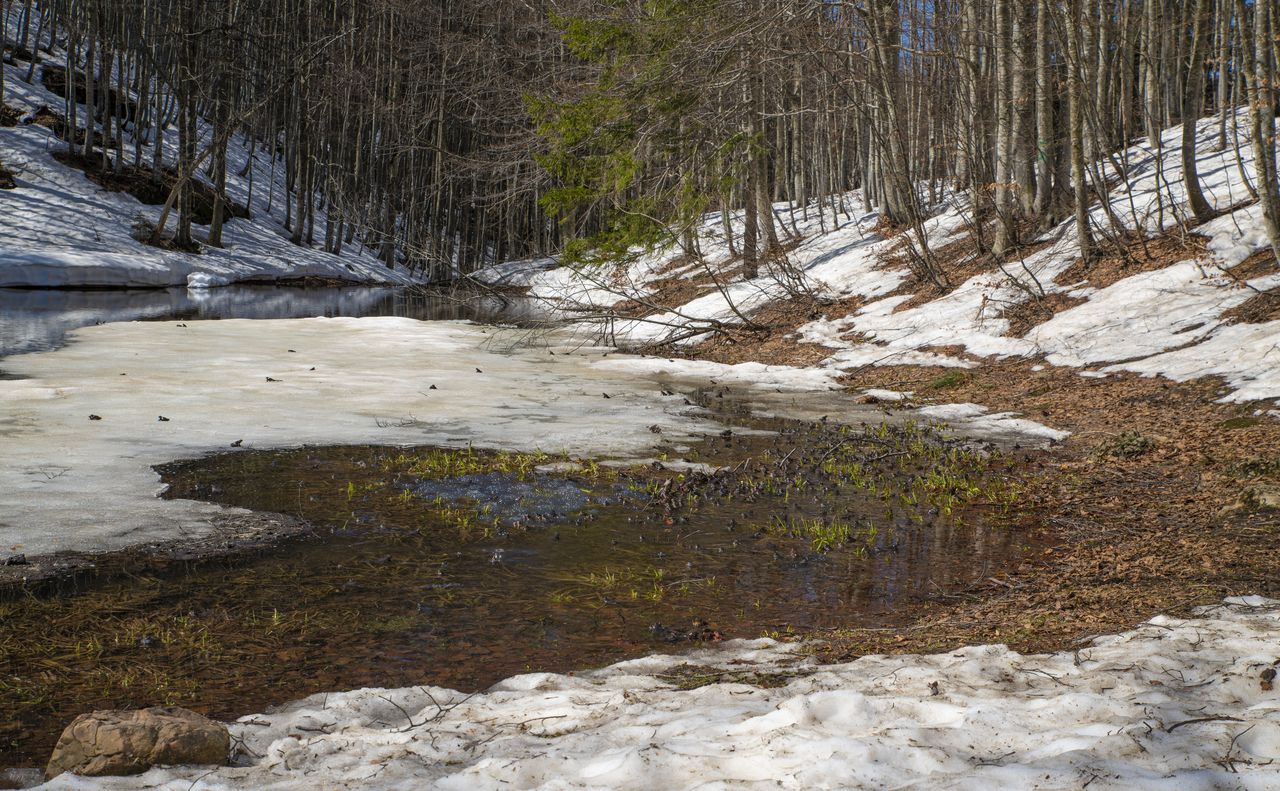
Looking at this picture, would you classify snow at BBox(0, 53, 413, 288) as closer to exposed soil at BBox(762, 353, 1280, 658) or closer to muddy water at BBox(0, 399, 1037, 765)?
muddy water at BBox(0, 399, 1037, 765)

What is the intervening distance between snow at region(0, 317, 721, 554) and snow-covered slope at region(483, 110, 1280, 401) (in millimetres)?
3019

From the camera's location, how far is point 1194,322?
40.0ft

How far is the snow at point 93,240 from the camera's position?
30156 mm

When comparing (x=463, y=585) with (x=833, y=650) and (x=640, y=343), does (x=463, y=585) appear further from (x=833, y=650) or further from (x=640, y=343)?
(x=640, y=343)

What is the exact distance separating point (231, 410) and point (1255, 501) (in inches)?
398

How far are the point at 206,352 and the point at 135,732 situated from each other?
1353 centimetres

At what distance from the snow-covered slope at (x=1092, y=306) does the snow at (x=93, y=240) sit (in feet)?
63.0

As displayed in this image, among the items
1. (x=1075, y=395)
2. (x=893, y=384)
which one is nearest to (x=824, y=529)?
(x=1075, y=395)

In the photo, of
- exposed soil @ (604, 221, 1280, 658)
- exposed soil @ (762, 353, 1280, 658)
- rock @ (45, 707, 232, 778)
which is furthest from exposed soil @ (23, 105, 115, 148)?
rock @ (45, 707, 232, 778)

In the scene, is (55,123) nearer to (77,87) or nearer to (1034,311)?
(77,87)

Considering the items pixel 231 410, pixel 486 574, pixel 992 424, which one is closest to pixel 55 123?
pixel 231 410

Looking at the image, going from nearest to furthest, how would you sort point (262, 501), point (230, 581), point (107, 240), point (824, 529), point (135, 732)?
point (135, 732), point (230, 581), point (824, 529), point (262, 501), point (107, 240)

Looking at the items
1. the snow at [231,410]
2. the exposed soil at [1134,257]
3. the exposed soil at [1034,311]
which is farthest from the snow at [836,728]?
the exposed soil at [1134,257]

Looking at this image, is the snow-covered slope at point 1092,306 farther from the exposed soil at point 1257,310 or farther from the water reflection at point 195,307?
the water reflection at point 195,307
